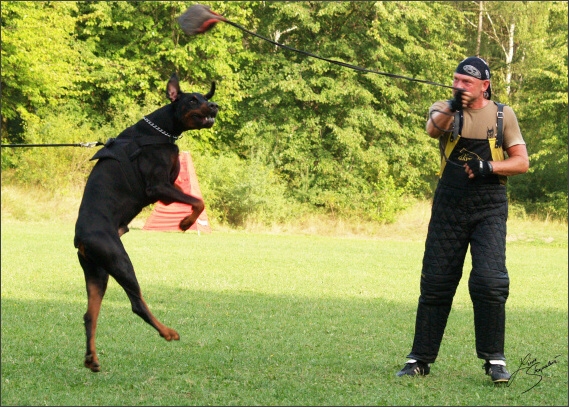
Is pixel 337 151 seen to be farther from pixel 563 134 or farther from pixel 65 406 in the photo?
pixel 65 406

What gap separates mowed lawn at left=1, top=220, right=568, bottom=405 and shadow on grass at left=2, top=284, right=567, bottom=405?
2 centimetres

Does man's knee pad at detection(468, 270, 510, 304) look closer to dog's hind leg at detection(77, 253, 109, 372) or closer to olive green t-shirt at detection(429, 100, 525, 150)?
olive green t-shirt at detection(429, 100, 525, 150)

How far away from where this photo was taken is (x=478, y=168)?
5984 mm

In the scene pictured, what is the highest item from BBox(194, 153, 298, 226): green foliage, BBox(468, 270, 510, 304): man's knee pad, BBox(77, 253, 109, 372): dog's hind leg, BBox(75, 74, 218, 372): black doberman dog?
BBox(75, 74, 218, 372): black doberman dog

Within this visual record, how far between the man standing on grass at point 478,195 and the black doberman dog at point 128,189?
2266mm

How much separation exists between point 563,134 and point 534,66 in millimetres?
5486

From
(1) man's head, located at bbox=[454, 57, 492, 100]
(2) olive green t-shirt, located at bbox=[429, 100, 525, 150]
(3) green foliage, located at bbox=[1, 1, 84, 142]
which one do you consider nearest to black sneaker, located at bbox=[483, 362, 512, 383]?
(2) olive green t-shirt, located at bbox=[429, 100, 525, 150]

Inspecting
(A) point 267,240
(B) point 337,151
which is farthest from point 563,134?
(A) point 267,240

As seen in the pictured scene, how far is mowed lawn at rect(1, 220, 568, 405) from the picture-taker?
19.2 feet

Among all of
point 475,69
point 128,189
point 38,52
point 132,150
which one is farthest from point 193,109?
point 38,52

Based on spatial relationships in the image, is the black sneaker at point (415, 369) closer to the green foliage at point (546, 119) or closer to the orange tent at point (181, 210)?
the orange tent at point (181, 210)

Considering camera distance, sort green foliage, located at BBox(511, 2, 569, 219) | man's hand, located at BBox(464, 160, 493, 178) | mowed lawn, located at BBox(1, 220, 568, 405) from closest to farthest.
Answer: mowed lawn, located at BBox(1, 220, 568, 405)
man's hand, located at BBox(464, 160, 493, 178)
green foliage, located at BBox(511, 2, 569, 219)

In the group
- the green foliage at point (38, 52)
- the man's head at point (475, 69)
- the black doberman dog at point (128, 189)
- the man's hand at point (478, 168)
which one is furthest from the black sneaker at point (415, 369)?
the green foliage at point (38, 52)

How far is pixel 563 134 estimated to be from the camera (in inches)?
1432
